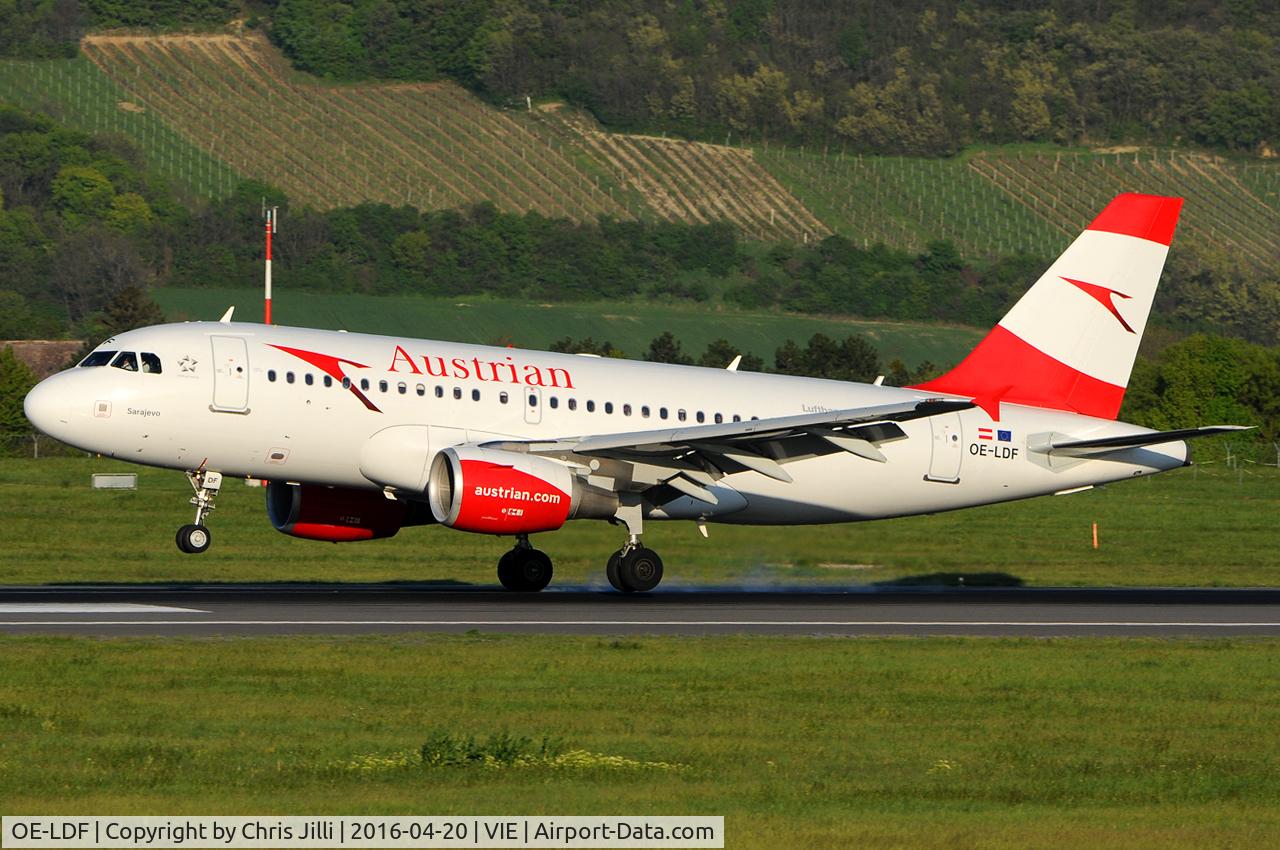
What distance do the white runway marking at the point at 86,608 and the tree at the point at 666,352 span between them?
80386 millimetres

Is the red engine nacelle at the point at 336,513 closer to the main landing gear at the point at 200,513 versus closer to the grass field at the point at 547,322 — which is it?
the main landing gear at the point at 200,513

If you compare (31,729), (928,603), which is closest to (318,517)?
(928,603)

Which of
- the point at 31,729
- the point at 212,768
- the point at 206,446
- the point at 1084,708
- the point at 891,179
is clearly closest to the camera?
the point at 212,768

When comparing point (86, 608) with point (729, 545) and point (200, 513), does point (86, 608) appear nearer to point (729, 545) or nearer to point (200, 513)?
point (200, 513)

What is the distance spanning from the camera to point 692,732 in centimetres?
1842

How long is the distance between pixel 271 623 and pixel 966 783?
13536 mm

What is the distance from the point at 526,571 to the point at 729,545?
3651mm

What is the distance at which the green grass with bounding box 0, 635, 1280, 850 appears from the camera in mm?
14992

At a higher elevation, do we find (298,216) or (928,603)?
(298,216)

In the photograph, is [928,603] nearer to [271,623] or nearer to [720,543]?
[720,543]

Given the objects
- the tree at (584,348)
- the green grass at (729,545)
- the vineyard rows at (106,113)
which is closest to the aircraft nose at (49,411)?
the green grass at (729,545)

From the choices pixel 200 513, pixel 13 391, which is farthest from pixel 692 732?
pixel 13 391

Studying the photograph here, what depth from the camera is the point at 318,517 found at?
33844mm

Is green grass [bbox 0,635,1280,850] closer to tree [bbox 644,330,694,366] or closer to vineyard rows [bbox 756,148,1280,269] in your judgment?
tree [bbox 644,330,694,366]
